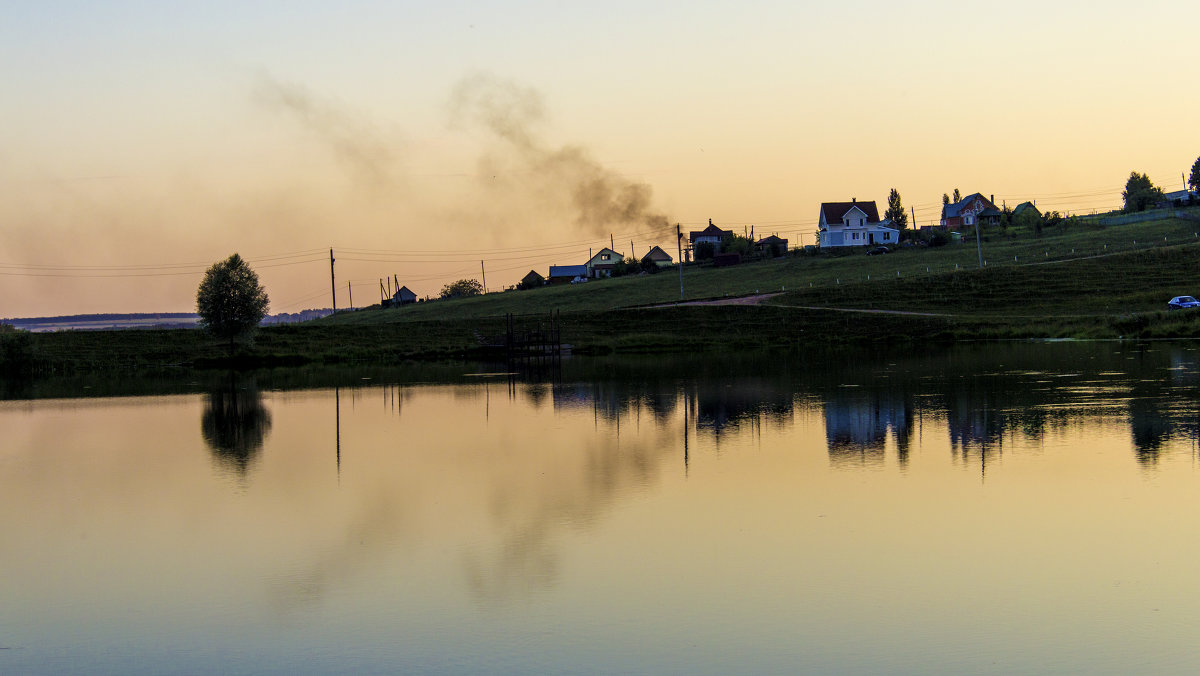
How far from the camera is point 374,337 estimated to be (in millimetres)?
82188

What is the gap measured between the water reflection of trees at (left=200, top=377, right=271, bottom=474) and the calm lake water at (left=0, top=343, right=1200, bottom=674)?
0.32m

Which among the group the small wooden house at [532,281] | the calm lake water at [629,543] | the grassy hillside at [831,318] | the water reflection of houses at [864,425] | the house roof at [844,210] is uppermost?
the house roof at [844,210]

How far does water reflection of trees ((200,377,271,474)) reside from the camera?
2406cm

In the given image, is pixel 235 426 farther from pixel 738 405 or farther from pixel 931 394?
pixel 931 394

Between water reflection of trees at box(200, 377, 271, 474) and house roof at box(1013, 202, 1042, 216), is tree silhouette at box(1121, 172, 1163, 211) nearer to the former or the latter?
house roof at box(1013, 202, 1042, 216)

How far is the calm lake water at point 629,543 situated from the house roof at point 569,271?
13327 cm

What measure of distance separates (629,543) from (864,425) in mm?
12646

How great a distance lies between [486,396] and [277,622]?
27.8 m

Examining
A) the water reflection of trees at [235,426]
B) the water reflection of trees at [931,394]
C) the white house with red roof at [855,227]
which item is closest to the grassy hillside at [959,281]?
the white house with red roof at [855,227]

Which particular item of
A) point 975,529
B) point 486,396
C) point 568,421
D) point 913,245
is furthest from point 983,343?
point 913,245

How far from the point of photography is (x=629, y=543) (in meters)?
14.0

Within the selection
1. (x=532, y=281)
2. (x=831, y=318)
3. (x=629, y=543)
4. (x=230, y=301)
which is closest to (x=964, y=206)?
(x=532, y=281)

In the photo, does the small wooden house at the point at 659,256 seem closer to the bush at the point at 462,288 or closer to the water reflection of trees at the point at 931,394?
the bush at the point at 462,288

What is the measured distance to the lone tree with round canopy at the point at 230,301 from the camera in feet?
243
